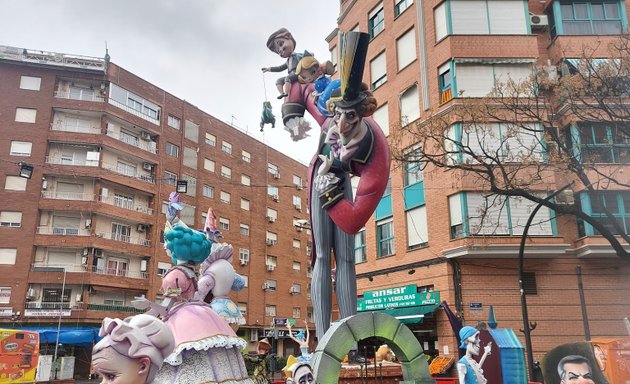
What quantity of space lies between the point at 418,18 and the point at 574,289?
12293 mm

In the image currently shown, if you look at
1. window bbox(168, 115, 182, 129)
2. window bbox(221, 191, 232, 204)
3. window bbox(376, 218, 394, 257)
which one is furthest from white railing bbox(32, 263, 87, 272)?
window bbox(376, 218, 394, 257)

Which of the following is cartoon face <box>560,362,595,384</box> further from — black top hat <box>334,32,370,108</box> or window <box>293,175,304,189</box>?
window <box>293,175,304,189</box>

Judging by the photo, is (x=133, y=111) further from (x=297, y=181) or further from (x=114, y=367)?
(x=114, y=367)

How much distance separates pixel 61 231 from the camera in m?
30.4

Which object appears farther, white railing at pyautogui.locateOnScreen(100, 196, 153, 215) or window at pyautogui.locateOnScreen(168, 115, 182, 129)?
window at pyautogui.locateOnScreen(168, 115, 182, 129)

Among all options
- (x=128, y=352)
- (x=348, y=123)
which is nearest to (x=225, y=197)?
(x=348, y=123)

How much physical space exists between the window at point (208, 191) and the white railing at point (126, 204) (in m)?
5.57

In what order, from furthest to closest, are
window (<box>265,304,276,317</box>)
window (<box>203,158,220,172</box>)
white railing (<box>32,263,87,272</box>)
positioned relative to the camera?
window (<box>265,304,276,317</box>) < window (<box>203,158,220,172</box>) < white railing (<box>32,263,87,272</box>)

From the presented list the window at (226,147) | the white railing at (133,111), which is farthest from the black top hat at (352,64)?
the window at (226,147)

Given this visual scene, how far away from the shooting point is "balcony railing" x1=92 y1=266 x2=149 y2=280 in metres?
30.7

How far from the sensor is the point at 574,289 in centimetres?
1853

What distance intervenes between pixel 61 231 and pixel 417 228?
70.0 ft

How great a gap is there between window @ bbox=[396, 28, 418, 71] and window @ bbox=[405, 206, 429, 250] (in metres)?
6.51

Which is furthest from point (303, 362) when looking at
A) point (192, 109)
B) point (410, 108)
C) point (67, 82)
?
point (192, 109)
